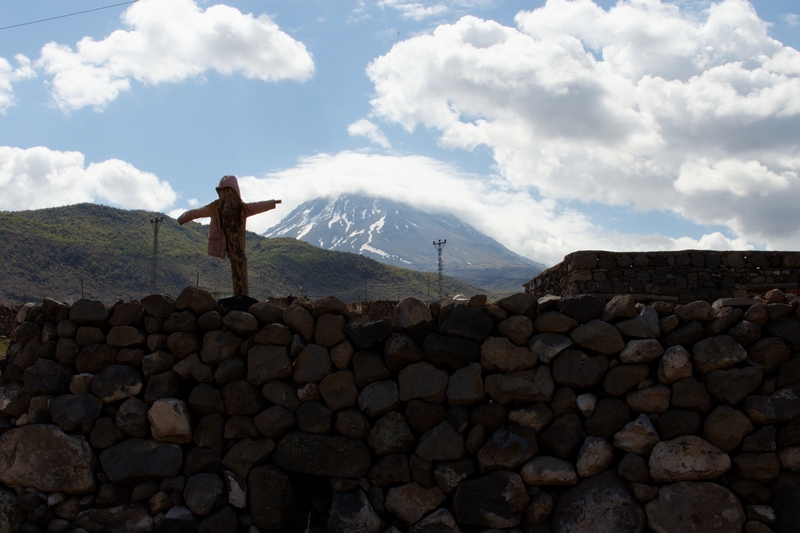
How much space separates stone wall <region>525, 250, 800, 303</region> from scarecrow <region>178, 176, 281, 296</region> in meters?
6.00

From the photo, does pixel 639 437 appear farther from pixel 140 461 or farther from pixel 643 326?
pixel 140 461

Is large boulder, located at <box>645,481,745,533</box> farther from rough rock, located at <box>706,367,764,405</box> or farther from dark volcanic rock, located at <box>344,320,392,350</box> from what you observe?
dark volcanic rock, located at <box>344,320,392,350</box>

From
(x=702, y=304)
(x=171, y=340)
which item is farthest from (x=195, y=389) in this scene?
(x=702, y=304)

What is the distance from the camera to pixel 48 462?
5.62 metres

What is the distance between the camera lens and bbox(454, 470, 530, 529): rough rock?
5016mm

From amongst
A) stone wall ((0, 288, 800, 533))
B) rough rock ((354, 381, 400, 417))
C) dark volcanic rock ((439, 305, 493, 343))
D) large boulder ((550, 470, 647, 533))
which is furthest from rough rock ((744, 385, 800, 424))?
rough rock ((354, 381, 400, 417))

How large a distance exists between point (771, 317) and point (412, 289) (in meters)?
78.4

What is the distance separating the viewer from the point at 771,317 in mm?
5156

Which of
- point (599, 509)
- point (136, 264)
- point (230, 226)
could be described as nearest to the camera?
point (599, 509)

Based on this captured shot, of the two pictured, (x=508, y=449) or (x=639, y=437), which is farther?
(x=508, y=449)

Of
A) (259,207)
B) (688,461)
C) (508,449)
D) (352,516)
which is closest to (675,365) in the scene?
(688,461)

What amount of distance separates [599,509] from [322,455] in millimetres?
2484

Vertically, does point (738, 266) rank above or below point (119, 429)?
above

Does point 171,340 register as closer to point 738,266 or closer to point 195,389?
point 195,389
